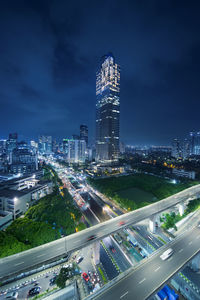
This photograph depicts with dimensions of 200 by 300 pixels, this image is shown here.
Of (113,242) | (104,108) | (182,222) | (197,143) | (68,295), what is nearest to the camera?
(68,295)

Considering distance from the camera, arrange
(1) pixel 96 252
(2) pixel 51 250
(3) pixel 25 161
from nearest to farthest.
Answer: (2) pixel 51 250 → (1) pixel 96 252 → (3) pixel 25 161

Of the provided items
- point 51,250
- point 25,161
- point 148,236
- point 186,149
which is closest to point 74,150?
point 25,161

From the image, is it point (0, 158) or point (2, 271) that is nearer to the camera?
point (2, 271)

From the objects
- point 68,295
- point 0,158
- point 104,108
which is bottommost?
point 68,295

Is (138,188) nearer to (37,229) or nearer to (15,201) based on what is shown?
(37,229)

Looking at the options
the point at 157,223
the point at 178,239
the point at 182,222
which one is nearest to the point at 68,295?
the point at 178,239

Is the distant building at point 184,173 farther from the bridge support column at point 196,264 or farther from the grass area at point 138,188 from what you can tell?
the bridge support column at point 196,264

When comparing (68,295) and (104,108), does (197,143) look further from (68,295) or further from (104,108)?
(68,295)

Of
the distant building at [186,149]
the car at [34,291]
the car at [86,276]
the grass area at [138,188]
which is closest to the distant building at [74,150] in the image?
the grass area at [138,188]
